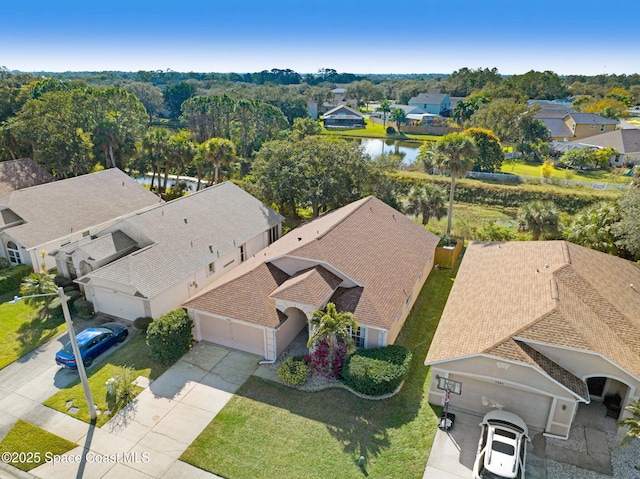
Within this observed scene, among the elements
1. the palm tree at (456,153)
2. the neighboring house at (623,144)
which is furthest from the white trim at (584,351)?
the neighboring house at (623,144)

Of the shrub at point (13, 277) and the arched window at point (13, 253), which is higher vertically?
the arched window at point (13, 253)

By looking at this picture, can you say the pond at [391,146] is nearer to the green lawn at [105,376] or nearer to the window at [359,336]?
the window at [359,336]

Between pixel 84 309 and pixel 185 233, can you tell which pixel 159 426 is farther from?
pixel 185 233

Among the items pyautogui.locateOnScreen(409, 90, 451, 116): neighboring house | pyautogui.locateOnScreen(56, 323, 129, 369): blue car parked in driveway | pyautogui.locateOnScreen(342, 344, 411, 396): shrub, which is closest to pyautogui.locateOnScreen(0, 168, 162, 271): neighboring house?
pyautogui.locateOnScreen(56, 323, 129, 369): blue car parked in driveway

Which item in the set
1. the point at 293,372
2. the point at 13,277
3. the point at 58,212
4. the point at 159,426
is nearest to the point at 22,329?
the point at 13,277

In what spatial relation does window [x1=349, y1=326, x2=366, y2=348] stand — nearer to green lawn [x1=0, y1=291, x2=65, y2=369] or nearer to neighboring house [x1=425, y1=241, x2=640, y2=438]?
neighboring house [x1=425, y1=241, x2=640, y2=438]

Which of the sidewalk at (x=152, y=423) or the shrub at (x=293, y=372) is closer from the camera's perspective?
the sidewalk at (x=152, y=423)

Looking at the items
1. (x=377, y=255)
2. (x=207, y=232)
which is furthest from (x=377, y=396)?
(x=207, y=232)

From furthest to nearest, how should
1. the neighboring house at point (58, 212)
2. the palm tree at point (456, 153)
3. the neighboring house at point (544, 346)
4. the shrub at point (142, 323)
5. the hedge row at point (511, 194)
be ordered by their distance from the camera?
the hedge row at point (511, 194)
the palm tree at point (456, 153)
the neighboring house at point (58, 212)
the shrub at point (142, 323)
the neighboring house at point (544, 346)
